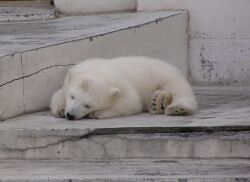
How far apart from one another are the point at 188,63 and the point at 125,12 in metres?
0.91

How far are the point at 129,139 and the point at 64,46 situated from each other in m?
1.23

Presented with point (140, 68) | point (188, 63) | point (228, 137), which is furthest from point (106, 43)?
point (228, 137)

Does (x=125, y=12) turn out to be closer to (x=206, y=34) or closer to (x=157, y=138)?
(x=206, y=34)

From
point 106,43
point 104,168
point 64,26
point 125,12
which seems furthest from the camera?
point 125,12

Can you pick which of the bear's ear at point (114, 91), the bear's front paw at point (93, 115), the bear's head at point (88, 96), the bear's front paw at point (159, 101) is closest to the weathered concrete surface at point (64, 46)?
the bear's head at point (88, 96)

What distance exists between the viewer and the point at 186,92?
5.64 m

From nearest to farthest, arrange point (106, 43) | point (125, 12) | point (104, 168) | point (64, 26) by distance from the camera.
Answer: point (104, 168)
point (106, 43)
point (64, 26)
point (125, 12)

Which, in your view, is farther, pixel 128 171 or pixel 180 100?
pixel 180 100

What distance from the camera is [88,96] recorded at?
17.7 feet

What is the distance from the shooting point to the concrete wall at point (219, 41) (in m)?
7.20

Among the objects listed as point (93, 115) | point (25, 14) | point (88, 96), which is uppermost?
point (25, 14)

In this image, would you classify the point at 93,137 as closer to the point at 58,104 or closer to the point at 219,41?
the point at 58,104

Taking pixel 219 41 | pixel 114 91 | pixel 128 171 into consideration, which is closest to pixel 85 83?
pixel 114 91

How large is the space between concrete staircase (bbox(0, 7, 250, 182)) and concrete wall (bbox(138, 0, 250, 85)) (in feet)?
3.49
